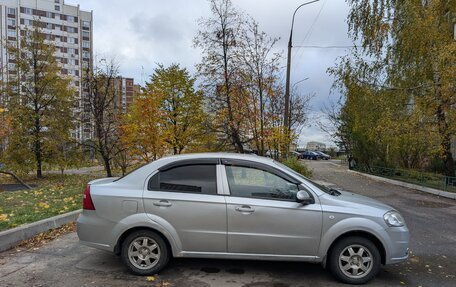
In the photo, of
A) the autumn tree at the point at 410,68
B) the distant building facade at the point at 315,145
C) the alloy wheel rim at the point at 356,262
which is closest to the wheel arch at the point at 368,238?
the alloy wheel rim at the point at 356,262

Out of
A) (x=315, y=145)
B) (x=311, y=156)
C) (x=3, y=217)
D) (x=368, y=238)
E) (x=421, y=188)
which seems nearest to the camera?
(x=368, y=238)

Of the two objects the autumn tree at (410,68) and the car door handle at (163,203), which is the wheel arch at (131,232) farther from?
the autumn tree at (410,68)

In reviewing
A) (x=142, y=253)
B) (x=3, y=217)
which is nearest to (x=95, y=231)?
(x=142, y=253)

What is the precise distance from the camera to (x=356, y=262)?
4852 millimetres

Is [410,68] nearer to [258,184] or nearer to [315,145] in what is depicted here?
[258,184]

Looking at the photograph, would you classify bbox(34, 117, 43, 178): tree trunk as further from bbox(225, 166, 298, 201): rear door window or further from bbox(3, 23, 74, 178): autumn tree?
bbox(225, 166, 298, 201): rear door window

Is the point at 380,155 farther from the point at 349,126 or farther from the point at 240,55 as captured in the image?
the point at 240,55

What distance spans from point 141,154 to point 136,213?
12.3 m

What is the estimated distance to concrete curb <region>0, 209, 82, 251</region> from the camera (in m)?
6.02

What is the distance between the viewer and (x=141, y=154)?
55.6ft

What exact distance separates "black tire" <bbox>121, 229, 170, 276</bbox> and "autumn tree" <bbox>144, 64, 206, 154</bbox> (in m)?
13.3

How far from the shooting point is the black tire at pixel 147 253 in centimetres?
497

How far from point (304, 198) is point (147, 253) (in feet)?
7.19

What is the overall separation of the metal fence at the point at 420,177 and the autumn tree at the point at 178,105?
10.8 m
